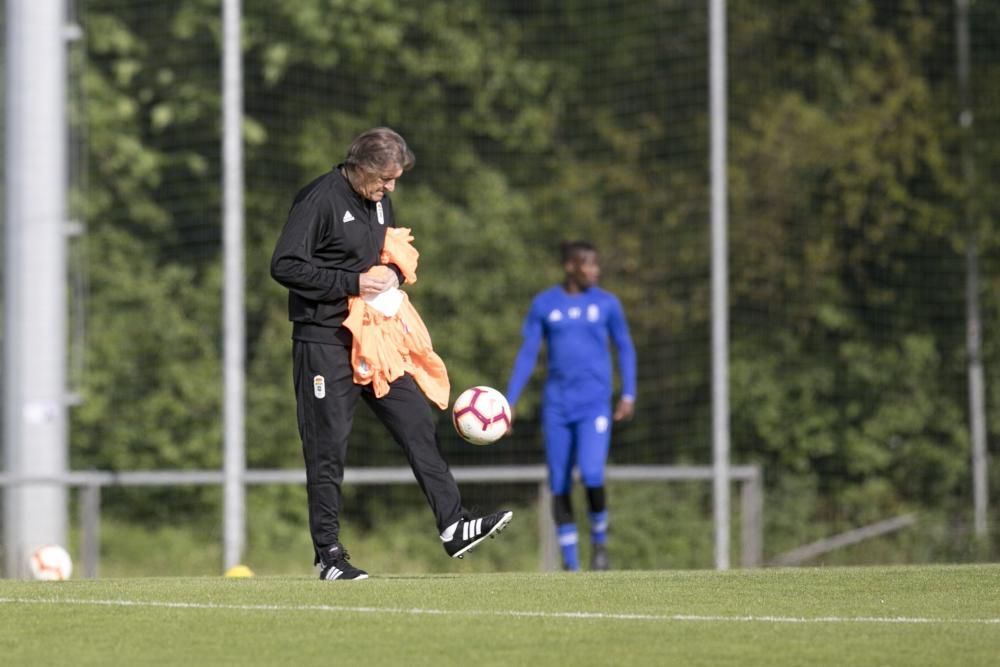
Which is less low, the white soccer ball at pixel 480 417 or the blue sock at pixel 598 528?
the white soccer ball at pixel 480 417

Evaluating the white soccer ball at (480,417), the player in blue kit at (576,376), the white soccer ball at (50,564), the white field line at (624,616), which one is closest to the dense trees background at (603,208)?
the player in blue kit at (576,376)

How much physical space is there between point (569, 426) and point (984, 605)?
5.95m

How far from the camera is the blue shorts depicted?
13969mm

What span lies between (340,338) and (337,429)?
0.37 meters

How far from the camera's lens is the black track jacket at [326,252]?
9055 millimetres

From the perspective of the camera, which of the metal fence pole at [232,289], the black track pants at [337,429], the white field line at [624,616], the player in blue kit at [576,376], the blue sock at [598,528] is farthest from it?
the metal fence pole at [232,289]

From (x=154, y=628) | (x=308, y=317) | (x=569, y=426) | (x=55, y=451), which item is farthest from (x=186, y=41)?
(x=154, y=628)

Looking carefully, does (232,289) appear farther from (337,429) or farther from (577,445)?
(337,429)

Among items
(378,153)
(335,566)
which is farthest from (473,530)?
(378,153)

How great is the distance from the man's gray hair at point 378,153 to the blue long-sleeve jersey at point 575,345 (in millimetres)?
4921

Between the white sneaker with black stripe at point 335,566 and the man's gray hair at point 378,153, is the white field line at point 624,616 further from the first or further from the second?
the man's gray hair at point 378,153

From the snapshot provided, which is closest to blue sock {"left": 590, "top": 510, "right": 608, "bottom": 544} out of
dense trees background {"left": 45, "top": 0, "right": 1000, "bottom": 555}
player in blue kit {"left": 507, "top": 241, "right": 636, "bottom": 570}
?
player in blue kit {"left": 507, "top": 241, "right": 636, "bottom": 570}

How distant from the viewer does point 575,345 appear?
1406 centimetres

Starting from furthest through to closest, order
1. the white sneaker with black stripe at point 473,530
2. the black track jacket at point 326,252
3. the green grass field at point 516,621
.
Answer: the white sneaker with black stripe at point 473,530 < the black track jacket at point 326,252 < the green grass field at point 516,621
